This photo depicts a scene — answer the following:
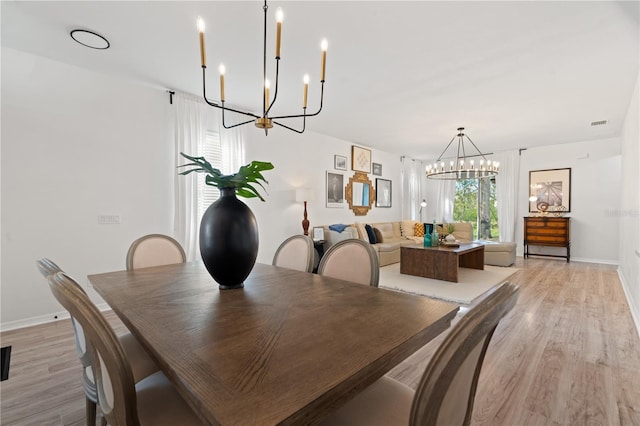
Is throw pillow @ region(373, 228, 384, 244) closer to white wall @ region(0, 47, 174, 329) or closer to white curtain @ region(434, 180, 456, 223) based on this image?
white curtain @ region(434, 180, 456, 223)

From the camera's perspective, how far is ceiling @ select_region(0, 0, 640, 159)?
2.15 meters

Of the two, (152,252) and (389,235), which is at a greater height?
(152,252)

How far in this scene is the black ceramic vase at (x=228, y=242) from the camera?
1.34 m

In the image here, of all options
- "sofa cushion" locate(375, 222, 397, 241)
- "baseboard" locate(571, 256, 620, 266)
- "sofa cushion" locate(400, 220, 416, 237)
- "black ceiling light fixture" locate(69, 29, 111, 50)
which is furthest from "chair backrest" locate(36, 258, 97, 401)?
"baseboard" locate(571, 256, 620, 266)

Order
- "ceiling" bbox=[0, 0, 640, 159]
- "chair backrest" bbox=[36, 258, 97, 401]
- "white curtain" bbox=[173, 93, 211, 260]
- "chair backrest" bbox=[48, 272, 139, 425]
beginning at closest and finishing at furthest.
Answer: "chair backrest" bbox=[48, 272, 139, 425] < "chair backrest" bbox=[36, 258, 97, 401] < "ceiling" bbox=[0, 0, 640, 159] < "white curtain" bbox=[173, 93, 211, 260]

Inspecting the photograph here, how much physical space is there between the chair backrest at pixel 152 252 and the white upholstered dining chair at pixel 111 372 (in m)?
1.29

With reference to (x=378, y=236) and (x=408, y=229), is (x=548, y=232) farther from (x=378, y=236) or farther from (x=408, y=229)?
(x=378, y=236)

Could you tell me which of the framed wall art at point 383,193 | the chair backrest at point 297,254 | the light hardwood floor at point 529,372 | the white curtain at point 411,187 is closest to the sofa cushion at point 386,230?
the framed wall art at point 383,193

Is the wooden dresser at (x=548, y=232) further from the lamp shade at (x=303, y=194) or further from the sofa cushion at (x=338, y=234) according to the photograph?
the lamp shade at (x=303, y=194)

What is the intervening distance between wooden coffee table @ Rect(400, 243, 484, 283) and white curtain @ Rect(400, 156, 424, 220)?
341cm

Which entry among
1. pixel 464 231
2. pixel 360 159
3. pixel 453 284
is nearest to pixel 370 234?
pixel 360 159

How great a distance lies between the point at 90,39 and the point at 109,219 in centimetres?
180

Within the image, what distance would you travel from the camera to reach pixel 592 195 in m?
6.09

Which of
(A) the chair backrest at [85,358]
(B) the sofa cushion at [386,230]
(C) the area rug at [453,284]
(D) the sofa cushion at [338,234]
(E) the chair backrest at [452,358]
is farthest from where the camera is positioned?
(B) the sofa cushion at [386,230]
